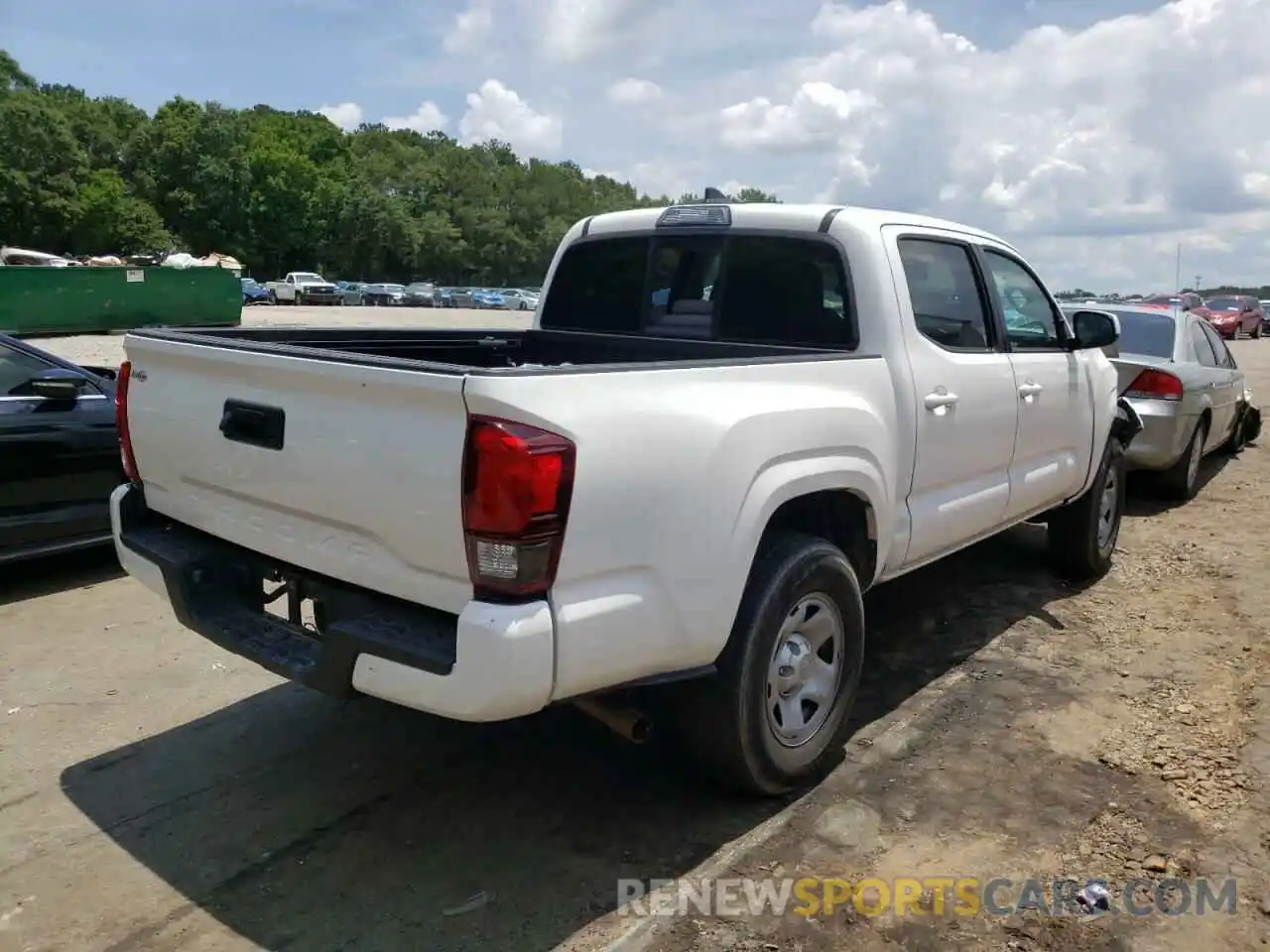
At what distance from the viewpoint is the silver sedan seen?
A: 786cm

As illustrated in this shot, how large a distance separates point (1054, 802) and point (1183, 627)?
2359mm

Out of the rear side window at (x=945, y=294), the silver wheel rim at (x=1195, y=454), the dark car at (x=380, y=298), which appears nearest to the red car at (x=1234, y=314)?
the silver wheel rim at (x=1195, y=454)

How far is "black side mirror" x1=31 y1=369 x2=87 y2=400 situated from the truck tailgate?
2.50 m

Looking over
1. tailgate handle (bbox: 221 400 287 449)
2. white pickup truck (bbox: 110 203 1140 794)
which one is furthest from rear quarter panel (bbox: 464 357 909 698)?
tailgate handle (bbox: 221 400 287 449)

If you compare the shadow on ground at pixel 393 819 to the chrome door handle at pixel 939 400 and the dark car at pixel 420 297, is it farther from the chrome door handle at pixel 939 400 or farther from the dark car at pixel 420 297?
the dark car at pixel 420 297

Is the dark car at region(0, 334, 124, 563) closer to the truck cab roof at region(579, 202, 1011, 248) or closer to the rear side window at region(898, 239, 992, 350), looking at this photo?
the truck cab roof at region(579, 202, 1011, 248)

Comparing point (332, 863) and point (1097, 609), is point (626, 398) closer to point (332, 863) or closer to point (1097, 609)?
point (332, 863)

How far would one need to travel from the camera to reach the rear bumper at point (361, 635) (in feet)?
8.27

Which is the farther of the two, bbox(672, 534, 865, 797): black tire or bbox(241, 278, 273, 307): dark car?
bbox(241, 278, 273, 307): dark car

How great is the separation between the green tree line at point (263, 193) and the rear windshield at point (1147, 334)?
64063 mm

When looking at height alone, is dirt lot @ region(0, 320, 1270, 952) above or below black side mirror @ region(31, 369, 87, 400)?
below

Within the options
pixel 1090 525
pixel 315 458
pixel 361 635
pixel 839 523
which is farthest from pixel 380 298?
pixel 361 635

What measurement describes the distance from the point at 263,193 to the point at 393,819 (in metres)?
93.0

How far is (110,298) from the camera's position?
24047mm
